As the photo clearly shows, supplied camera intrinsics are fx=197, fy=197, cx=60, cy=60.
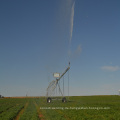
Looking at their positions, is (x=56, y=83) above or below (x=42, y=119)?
above

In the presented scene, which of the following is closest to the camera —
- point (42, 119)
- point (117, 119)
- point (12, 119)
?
point (117, 119)

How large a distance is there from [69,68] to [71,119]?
2748 cm

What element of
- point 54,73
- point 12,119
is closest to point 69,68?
point 54,73

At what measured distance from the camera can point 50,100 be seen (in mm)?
47969

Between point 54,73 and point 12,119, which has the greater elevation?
point 54,73

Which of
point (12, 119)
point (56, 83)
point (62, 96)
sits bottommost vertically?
point (12, 119)

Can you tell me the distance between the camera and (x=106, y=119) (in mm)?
18109

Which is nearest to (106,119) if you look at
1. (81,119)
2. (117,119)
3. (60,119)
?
(117,119)

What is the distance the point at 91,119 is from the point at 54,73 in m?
33.9

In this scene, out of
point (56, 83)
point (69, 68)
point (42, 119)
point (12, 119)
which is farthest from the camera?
point (56, 83)

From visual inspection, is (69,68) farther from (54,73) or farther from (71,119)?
(71,119)

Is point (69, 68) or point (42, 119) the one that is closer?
point (42, 119)

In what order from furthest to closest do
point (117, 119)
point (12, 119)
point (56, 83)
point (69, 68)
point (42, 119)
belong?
point (56, 83)
point (69, 68)
point (12, 119)
point (42, 119)
point (117, 119)

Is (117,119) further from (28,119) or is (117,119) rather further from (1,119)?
(1,119)
